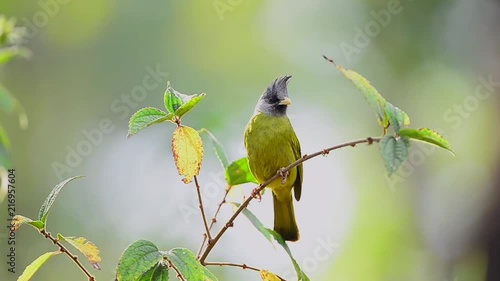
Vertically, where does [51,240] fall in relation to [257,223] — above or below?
above

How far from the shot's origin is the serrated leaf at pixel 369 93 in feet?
3.28

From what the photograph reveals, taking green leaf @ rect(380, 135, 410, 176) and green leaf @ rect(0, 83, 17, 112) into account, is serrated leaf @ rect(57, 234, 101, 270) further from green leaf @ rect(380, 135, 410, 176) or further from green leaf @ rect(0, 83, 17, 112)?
green leaf @ rect(380, 135, 410, 176)

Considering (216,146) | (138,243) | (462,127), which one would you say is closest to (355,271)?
(462,127)

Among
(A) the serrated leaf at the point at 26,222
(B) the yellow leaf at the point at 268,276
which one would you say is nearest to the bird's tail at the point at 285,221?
(B) the yellow leaf at the point at 268,276

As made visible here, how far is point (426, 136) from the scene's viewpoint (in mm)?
970

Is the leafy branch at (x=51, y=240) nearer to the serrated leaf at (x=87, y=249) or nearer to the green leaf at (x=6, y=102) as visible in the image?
the serrated leaf at (x=87, y=249)

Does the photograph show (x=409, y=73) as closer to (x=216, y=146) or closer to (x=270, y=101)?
(x=270, y=101)

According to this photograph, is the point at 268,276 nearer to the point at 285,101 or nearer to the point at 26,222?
the point at 26,222

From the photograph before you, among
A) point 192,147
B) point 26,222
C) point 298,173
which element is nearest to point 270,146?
point 298,173

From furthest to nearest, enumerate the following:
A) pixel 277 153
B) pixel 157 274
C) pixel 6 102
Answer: pixel 277 153, pixel 157 274, pixel 6 102

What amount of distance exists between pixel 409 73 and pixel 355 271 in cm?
190

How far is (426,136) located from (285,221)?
1201 millimetres

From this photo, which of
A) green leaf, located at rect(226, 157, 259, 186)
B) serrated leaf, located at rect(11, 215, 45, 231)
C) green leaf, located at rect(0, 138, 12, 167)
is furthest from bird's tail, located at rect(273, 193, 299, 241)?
green leaf, located at rect(0, 138, 12, 167)

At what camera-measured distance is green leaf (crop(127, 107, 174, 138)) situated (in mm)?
1059
